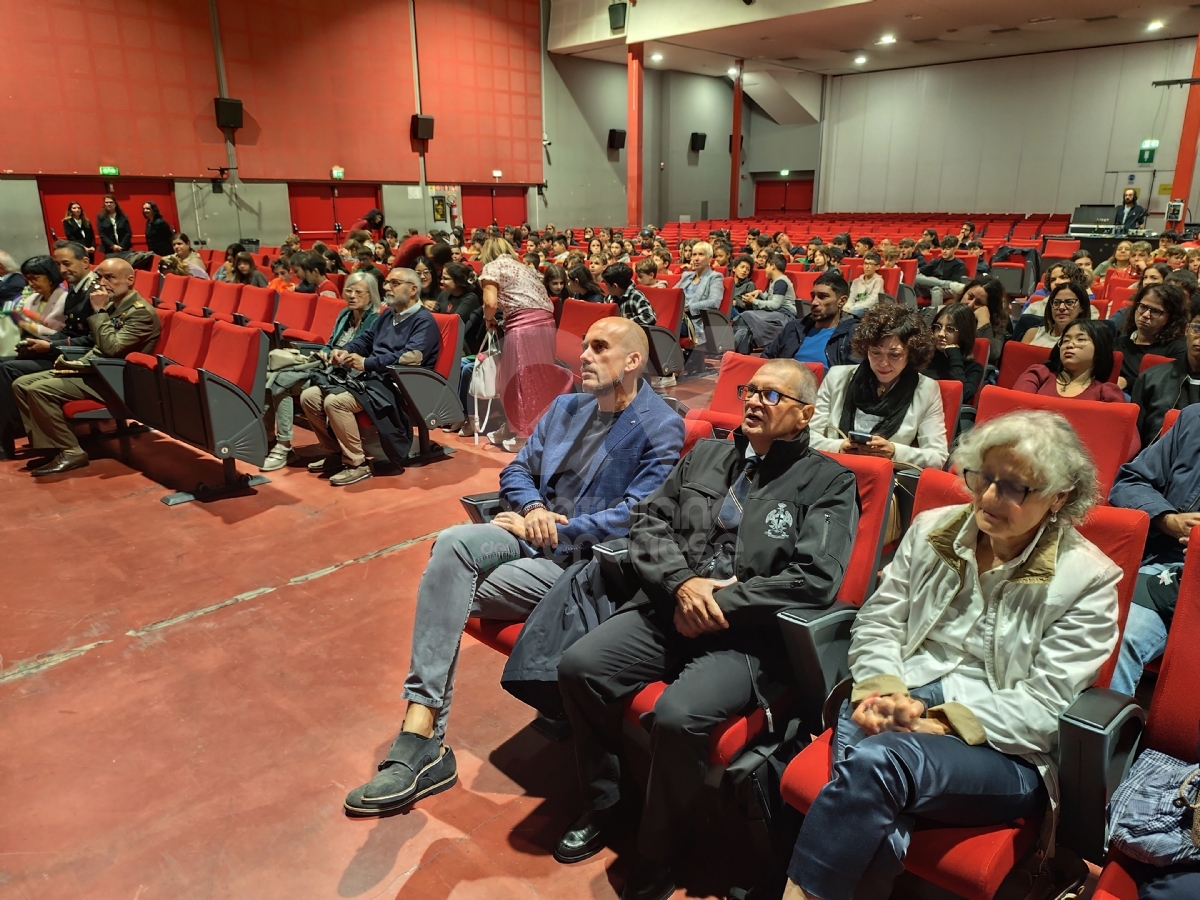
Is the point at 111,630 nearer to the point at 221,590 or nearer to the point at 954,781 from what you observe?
the point at 221,590

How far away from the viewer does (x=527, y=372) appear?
4.87 metres

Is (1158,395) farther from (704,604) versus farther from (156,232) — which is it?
(156,232)

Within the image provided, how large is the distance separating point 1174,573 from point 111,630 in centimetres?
338

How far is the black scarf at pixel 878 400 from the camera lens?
2.86 m

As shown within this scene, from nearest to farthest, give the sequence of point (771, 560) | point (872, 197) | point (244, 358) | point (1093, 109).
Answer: point (771, 560) → point (244, 358) → point (1093, 109) → point (872, 197)

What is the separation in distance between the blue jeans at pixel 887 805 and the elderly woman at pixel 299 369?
3.89 meters

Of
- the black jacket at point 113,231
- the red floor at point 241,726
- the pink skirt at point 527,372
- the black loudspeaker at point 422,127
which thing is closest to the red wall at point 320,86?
the black loudspeaker at point 422,127

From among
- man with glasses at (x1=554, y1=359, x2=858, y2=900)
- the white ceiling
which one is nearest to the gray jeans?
man with glasses at (x1=554, y1=359, x2=858, y2=900)

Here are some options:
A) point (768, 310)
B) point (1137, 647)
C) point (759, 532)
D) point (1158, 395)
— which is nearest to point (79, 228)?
point (768, 310)

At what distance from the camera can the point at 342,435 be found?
4379mm

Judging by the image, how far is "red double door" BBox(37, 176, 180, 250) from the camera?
11.7 metres

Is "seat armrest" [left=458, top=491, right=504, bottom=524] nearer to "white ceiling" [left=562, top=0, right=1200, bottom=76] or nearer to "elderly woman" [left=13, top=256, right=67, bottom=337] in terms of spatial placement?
"elderly woman" [left=13, top=256, right=67, bottom=337]

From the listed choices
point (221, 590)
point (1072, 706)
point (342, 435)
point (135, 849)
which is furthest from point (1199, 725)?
point (342, 435)

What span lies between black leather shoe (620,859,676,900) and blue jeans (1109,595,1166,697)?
1.14m
